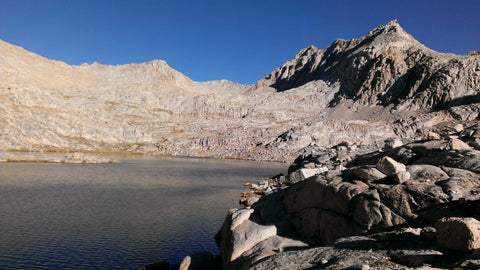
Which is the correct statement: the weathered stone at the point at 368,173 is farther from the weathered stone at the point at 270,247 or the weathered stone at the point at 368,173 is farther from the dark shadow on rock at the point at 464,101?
the dark shadow on rock at the point at 464,101

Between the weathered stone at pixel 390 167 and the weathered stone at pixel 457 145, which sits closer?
the weathered stone at pixel 390 167

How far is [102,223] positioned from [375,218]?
31614mm

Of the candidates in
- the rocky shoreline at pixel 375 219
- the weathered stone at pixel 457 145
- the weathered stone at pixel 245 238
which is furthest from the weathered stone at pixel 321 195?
the weathered stone at pixel 457 145

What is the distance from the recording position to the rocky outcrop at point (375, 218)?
1249 cm

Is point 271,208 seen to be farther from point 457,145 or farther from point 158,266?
point 457,145

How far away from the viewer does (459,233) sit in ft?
38.7

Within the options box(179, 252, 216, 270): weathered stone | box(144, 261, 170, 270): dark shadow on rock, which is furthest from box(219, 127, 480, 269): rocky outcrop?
box(144, 261, 170, 270): dark shadow on rock

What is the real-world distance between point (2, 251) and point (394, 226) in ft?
104

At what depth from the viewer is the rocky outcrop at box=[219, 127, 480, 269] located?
12.5 meters

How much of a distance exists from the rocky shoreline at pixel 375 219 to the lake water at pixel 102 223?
735 centimetres

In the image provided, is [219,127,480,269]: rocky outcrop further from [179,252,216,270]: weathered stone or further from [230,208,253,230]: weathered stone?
[179,252,216,270]: weathered stone

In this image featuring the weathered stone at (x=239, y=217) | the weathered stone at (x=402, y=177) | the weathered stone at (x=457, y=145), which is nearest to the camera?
the weathered stone at (x=402, y=177)

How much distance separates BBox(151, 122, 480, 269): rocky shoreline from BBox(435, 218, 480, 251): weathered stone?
0.03 m

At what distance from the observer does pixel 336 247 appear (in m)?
15.5
